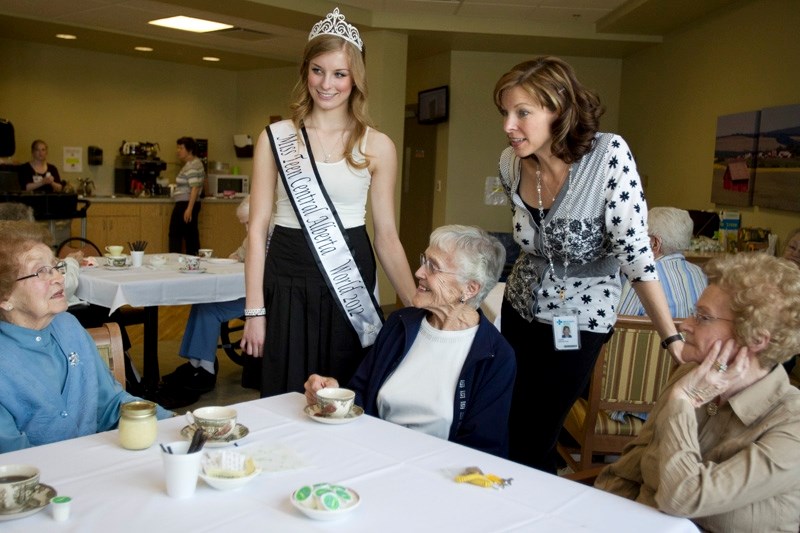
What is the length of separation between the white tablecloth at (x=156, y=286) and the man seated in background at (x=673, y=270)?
6.74 ft

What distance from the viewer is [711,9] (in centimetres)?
589

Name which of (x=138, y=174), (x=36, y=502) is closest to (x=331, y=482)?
(x=36, y=502)

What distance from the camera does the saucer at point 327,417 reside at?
1671mm

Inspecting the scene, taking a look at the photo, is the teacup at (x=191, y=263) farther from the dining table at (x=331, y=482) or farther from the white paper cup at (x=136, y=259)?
the dining table at (x=331, y=482)

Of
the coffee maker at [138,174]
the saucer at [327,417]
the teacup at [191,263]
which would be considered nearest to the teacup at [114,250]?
the teacup at [191,263]

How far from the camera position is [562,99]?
1.93m

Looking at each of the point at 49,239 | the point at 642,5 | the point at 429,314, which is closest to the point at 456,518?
the point at 429,314

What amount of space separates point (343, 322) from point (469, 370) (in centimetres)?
50

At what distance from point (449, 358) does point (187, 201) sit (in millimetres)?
7568

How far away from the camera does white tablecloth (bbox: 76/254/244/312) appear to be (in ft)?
12.6

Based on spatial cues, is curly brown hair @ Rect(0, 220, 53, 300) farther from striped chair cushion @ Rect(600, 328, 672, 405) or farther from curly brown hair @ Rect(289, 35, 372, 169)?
striped chair cushion @ Rect(600, 328, 672, 405)

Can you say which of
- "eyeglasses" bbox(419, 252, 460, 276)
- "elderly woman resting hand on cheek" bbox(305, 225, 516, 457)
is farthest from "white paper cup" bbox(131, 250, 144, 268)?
"eyeglasses" bbox(419, 252, 460, 276)

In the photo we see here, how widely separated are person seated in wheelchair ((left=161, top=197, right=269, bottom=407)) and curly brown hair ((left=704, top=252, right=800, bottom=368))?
3303 millimetres

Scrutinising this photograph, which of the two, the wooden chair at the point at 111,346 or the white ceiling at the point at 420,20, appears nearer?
the wooden chair at the point at 111,346
